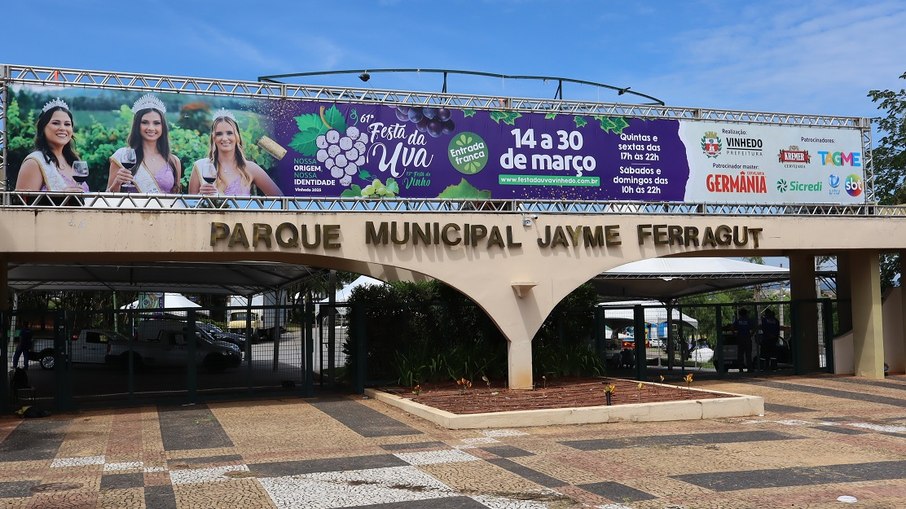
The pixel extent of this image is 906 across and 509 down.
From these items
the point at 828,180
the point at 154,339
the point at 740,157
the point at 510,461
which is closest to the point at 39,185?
the point at 154,339

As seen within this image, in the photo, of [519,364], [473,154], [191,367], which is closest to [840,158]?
[473,154]

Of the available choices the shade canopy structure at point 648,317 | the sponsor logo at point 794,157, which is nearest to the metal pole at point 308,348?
the shade canopy structure at point 648,317

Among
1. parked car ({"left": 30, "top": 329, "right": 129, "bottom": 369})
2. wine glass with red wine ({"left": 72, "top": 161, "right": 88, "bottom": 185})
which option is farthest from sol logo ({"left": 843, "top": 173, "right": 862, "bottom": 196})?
parked car ({"left": 30, "top": 329, "right": 129, "bottom": 369})

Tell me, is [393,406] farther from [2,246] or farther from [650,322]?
[650,322]

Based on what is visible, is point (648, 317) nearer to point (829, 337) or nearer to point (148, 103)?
point (829, 337)

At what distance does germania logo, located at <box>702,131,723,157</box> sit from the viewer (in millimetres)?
18672

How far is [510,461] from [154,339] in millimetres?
12994

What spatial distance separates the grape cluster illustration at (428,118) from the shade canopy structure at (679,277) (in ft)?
26.2

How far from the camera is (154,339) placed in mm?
20172

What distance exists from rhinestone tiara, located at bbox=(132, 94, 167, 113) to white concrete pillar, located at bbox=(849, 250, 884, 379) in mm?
15901

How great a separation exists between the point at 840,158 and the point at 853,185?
712mm

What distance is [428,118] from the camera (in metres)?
17.0

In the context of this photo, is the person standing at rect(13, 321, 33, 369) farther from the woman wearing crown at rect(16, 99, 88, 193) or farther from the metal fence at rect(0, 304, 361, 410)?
the woman wearing crown at rect(16, 99, 88, 193)

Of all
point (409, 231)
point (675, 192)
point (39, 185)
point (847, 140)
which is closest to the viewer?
point (39, 185)
